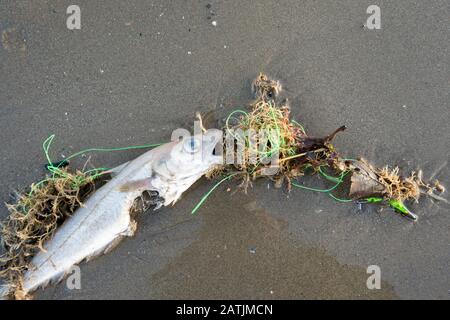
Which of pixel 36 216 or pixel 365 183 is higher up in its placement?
pixel 365 183

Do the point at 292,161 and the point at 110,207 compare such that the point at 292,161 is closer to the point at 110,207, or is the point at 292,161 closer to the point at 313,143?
the point at 313,143

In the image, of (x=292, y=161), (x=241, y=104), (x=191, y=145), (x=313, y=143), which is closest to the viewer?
(x=191, y=145)

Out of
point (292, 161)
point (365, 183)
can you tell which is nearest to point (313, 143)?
point (292, 161)

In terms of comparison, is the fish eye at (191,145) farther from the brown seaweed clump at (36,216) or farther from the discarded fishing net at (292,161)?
the brown seaweed clump at (36,216)

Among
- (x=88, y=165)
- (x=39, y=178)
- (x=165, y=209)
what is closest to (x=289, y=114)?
(x=165, y=209)

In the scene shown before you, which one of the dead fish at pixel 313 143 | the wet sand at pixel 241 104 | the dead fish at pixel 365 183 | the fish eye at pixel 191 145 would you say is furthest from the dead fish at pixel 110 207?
the dead fish at pixel 365 183

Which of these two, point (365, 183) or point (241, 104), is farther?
point (241, 104)

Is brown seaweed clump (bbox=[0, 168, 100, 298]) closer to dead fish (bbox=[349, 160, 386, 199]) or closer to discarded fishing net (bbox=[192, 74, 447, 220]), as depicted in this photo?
discarded fishing net (bbox=[192, 74, 447, 220])

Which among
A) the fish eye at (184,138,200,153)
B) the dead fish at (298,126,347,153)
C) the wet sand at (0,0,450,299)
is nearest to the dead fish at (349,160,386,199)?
the wet sand at (0,0,450,299)
